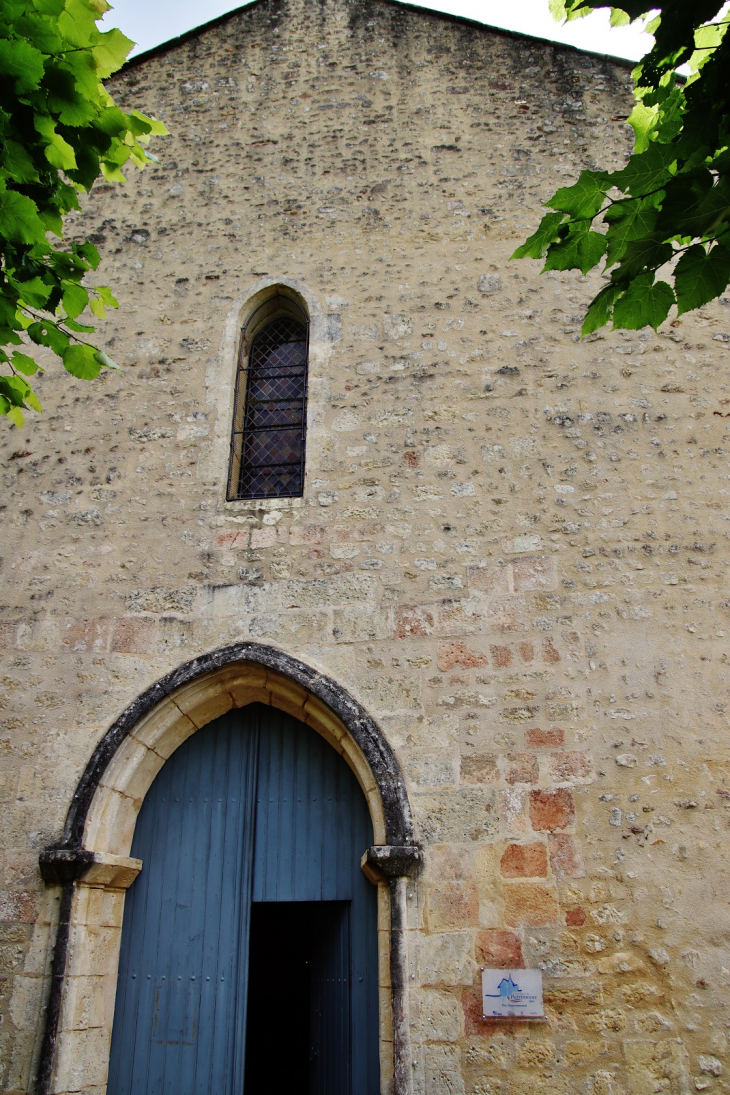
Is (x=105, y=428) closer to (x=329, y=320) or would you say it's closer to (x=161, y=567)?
(x=161, y=567)

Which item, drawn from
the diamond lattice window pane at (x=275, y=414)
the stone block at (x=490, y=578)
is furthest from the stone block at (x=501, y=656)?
the diamond lattice window pane at (x=275, y=414)

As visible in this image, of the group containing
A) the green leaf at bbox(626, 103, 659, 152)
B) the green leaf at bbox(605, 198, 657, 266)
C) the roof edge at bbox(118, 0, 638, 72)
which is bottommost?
the green leaf at bbox(605, 198, 657, 266)

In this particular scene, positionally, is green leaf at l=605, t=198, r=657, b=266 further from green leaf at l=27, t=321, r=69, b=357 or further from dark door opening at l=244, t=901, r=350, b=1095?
dark door opening at l=244, t=901, r=350, b=1095

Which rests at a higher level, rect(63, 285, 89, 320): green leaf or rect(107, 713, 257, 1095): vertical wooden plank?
rect(63, 285, 89, 320): green leaf

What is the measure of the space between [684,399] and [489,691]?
6.54ft

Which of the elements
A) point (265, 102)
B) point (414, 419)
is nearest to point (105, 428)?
point (414, 419)

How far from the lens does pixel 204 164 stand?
5574mm

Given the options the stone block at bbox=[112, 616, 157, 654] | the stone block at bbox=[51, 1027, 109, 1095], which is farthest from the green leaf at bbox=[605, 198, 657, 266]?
the stone block at bbox=[51, 1027, 109, 1095]

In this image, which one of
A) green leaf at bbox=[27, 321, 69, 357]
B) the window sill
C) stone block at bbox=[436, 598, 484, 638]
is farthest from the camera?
the window sill

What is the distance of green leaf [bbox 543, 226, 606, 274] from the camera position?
268 centimetres

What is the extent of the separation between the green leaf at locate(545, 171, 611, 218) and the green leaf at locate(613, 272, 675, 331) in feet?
0.92

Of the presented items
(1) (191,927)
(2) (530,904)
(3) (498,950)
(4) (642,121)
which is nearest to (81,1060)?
(1) (191,927)

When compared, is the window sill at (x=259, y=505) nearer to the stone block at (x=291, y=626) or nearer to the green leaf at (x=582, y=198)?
the stone block at (x=291, y=626)

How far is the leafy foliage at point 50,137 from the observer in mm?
2578
